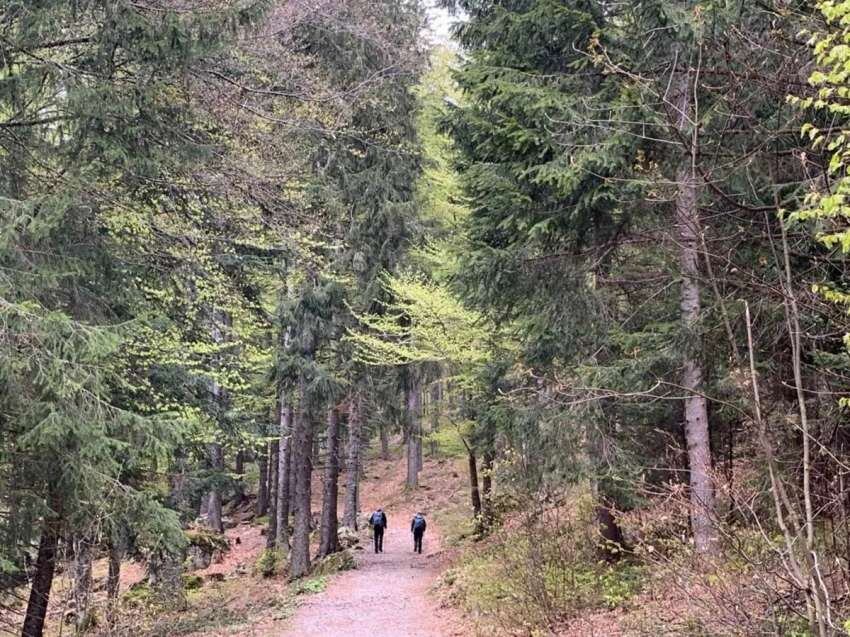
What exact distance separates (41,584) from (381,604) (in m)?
5.60

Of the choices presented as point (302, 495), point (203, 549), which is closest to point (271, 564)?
point (302, 495)

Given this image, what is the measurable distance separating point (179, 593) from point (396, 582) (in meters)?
4.37

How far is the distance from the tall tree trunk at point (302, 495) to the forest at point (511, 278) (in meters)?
2.04

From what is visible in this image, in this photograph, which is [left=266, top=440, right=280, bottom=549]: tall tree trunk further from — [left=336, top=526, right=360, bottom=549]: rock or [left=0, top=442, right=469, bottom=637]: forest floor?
[left=336, top=526, right=360, bottom=549]: rock

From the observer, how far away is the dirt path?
1015 centimetres

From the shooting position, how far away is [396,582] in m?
14.3

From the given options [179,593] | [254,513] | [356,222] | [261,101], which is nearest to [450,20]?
[261,101]

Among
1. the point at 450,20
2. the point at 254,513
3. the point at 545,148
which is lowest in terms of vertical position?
the point at 254,513

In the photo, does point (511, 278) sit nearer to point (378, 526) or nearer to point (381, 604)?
point (381, 604)

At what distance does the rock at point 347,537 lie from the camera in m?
19.2

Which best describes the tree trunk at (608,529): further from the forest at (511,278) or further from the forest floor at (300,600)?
the forest floor at (300,600)

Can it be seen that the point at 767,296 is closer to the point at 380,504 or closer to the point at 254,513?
the point at 380,504

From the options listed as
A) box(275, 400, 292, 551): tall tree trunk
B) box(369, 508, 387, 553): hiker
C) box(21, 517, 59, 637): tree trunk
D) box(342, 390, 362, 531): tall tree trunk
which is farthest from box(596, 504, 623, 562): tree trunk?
box(275, 400, 292, 551): tall tree trunk

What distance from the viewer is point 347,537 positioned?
19734mm
